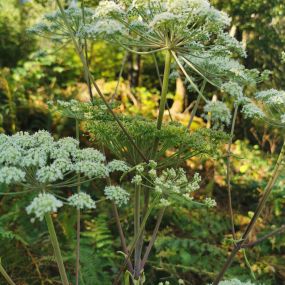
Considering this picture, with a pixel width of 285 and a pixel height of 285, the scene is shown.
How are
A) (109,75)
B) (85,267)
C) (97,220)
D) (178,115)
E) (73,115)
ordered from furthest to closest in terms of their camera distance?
(109,75)
(178,115)
(97,220)
(85,267)
(73,115)

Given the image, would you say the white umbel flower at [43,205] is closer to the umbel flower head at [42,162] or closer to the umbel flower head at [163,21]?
the umbel flower head at [42,162]

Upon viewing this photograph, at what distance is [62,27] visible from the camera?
9.19ft

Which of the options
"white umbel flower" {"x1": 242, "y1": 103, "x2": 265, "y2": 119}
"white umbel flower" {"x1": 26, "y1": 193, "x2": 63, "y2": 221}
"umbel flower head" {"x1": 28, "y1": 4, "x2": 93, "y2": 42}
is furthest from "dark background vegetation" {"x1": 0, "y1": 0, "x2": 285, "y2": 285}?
"white umbel flower" {"x1": 26, "y1": 193, "x2": 63, "y2": 221}

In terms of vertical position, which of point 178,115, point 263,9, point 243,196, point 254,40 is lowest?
point 243,196

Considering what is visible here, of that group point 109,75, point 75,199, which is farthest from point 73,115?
point 109,75

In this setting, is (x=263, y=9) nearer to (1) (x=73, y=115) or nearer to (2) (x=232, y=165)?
(2) (x=232, y=165)

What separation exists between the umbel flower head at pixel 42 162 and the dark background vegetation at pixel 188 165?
1240mm

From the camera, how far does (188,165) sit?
710 cm

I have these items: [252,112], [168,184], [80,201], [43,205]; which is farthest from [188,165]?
[43,205]

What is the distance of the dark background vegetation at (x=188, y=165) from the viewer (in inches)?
183

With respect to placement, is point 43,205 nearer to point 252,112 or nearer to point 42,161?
point 42,161

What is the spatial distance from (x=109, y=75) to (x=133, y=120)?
22.7 ft

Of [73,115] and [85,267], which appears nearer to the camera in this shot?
[73,115]

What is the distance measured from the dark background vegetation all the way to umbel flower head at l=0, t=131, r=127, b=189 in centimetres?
124
